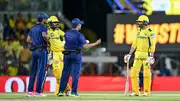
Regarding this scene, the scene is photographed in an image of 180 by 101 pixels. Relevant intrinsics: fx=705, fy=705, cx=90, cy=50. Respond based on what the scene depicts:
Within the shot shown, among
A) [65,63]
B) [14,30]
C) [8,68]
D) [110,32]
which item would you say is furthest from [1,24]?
[65,63]

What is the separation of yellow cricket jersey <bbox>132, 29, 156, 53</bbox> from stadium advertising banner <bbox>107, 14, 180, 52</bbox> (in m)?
Answer: 8.44

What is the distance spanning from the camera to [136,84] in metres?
20.8

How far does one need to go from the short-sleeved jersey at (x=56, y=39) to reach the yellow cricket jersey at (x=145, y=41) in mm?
2335

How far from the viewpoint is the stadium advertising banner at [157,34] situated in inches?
1157

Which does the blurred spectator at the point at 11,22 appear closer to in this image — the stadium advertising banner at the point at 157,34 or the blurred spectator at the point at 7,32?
the blurred spectator at the point at 7,32

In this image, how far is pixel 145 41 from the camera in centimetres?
2088

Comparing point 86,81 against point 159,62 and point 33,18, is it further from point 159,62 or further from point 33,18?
point 33,18

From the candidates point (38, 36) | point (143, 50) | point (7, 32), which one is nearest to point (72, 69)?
point (38, 36)

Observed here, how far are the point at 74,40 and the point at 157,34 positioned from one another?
31.3 ft

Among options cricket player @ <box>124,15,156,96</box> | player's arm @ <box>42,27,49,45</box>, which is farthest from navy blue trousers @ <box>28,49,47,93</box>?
cricket player @ <box>124,15,156,96</box>

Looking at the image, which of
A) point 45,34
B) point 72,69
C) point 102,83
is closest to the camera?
point 45,34

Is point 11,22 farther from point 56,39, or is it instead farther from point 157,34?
point 56,39

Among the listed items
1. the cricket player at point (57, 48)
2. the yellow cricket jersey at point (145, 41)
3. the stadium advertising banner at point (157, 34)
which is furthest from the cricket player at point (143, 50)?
the stadium advertising banner at point (157, 34)

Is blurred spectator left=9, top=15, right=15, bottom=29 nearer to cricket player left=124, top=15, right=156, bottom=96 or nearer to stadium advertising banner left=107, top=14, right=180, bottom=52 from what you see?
stadium advertising banner left=107, top=14, right=180, bottom=52
